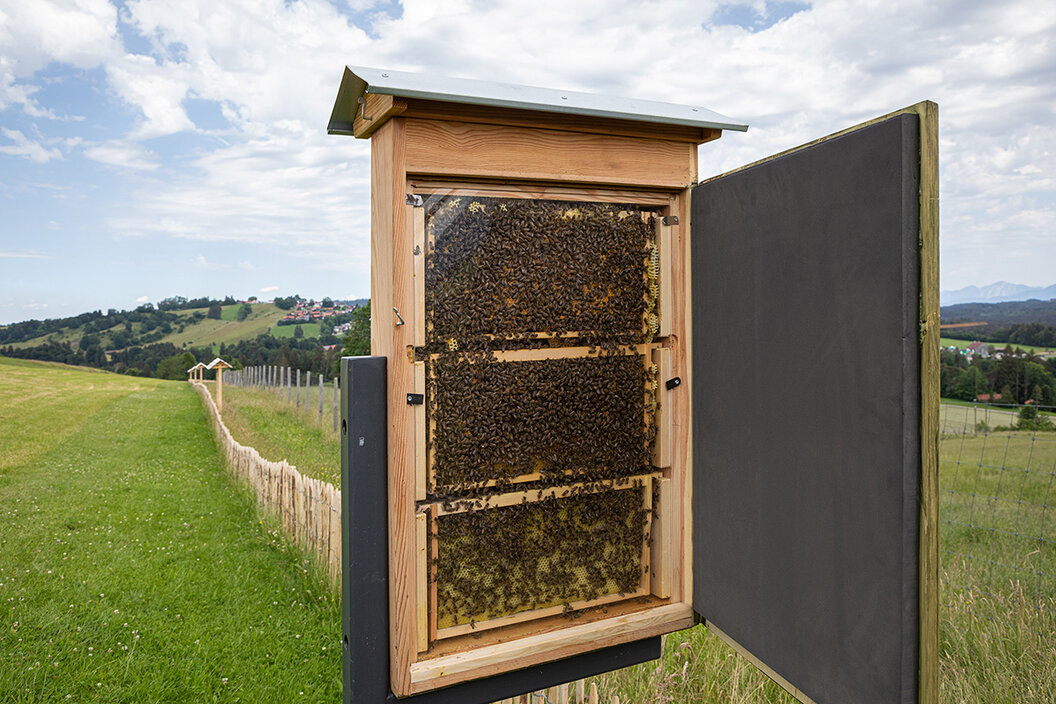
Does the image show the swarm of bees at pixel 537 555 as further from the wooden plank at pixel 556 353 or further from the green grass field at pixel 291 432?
the green grass field at pixel 291 432

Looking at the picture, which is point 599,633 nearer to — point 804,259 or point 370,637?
point 370,637

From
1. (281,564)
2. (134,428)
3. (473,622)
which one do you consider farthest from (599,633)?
(134,428)

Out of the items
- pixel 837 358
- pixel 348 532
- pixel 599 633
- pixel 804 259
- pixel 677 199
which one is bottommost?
pixel 599 633

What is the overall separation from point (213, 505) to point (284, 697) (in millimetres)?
6746

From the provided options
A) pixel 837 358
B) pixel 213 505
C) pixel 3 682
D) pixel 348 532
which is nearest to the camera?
pixel 837 358

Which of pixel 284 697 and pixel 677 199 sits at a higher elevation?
pixel 677 199

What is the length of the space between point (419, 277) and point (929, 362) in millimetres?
1815

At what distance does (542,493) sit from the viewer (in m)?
2.91

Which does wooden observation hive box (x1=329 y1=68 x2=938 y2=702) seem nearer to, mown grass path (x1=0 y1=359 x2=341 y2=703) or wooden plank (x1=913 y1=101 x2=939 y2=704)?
wooden plank (x1=913 y1=101 x2=939 y2=704)

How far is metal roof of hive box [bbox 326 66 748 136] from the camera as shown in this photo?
8.11ft

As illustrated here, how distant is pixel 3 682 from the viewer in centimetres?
538

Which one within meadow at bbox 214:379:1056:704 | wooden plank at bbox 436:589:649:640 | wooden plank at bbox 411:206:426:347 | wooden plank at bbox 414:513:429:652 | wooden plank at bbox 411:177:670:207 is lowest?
meadow at bbox 214:379:1056:704

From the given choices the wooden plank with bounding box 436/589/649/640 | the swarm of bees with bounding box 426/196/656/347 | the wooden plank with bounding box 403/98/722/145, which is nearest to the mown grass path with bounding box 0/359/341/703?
the wooden plank with bounding box 436/589/649/640

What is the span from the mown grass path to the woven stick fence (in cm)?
29
